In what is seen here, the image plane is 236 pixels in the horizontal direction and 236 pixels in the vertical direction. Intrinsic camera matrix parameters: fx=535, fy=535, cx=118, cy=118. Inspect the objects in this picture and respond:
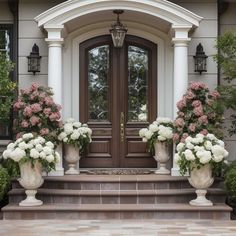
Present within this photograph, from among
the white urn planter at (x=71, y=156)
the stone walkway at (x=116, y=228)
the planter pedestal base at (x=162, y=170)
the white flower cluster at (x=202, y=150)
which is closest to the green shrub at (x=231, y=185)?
the white flower cluster at (x=202, y=150)

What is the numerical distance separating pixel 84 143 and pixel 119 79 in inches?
57.7

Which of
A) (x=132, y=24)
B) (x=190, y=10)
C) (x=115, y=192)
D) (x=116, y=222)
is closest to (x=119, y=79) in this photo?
(x=132, y=24)

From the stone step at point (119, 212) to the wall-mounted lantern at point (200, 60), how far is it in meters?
2.67

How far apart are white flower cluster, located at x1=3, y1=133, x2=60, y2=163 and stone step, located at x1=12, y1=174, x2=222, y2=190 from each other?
0.61 meters

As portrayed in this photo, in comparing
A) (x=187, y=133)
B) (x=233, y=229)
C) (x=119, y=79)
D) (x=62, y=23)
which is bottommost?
(x=233, y=229)

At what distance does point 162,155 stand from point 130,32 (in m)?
2.41

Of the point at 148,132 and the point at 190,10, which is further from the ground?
the point at 190,10

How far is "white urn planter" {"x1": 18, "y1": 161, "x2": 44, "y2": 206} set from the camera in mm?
8156

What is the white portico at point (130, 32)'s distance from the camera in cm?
898

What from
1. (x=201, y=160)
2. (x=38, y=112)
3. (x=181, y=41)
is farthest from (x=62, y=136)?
(x=181, y=41)

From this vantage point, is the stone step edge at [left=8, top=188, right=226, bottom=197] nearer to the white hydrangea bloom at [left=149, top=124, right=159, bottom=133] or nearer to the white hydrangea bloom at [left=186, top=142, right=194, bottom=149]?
the white hydrangea bloom at [left=186, top=142, right=194, bottom=149]

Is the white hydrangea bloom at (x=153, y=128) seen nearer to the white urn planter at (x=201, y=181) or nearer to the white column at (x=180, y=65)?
the white column at (x=180, y=65)

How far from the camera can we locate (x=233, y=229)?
24.0 ft

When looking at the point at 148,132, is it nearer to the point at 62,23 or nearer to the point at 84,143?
the point at 84,143
